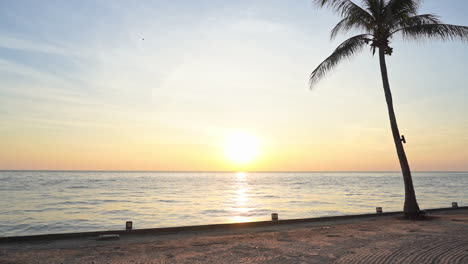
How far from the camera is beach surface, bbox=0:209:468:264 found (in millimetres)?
8180

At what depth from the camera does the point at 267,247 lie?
9625mm

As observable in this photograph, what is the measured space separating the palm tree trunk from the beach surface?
2570 mm

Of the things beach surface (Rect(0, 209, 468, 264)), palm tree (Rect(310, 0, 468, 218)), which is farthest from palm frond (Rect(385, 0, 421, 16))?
beach surface (Rect(0, 209, 468, 264))

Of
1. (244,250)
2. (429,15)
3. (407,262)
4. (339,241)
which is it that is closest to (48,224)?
(244,250)

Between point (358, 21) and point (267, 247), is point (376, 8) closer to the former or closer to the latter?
point (358, 21)

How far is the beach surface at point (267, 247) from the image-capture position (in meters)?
8.18

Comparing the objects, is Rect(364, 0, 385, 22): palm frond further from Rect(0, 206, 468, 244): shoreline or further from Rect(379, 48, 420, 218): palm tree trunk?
Rect(0, 206, 468, 244): shoreline

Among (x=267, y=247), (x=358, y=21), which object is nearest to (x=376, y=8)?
(x=358, y=21)

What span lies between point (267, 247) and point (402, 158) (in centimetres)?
1048

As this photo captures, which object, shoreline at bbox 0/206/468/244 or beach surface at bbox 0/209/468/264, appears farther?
shoreline at bbox 0/206/468/244

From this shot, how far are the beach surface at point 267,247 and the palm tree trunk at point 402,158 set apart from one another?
2570 mm

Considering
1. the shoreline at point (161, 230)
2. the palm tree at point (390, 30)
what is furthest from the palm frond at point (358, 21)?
the shoreline at point (161, 230)

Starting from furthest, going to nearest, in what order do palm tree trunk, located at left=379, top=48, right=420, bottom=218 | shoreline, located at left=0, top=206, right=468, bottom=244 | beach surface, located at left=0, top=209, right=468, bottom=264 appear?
palm tree trunk, located at left=379, top=48, right=420, bottom=218, shoreline, located at left=0, top=206, right=468, bottom=244, beach surface, located at left=0, top=209, right=468, bottom=264

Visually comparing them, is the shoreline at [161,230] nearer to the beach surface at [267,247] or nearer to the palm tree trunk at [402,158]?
the beach surface at [267,247]
